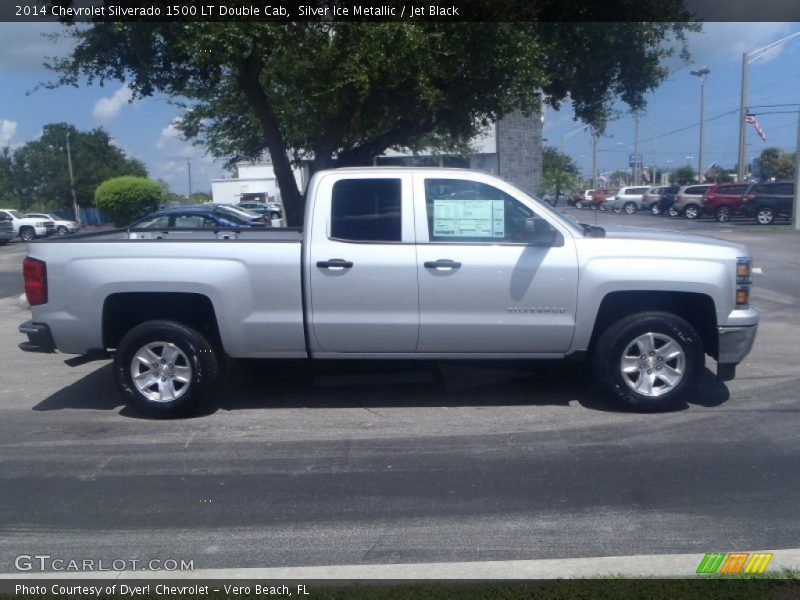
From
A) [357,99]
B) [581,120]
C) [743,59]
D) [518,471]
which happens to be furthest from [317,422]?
[743,59]

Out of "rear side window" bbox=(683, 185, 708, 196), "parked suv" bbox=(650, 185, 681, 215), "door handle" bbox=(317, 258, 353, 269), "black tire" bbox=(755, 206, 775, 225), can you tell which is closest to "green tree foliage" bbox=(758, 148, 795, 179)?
"parked suv" bbox=(650, 185, 681, 215)

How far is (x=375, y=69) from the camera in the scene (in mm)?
10602

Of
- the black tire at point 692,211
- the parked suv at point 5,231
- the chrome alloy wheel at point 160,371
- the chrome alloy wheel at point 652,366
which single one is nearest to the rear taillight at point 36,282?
the chrome alloy wheel at point 160,371

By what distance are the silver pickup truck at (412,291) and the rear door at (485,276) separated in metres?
0.01

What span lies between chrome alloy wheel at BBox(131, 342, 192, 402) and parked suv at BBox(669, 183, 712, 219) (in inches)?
1417

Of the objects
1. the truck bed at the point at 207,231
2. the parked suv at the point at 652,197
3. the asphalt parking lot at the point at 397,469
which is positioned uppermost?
the truck bed at the point at 207,231

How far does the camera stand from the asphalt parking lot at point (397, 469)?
482 centimetres

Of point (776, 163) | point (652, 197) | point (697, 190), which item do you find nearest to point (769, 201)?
point (697, 190)

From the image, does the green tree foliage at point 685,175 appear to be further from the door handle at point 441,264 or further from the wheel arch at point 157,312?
the wheel arch at point 157,312

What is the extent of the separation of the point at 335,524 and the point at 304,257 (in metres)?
2.60

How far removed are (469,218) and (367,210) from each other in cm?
87

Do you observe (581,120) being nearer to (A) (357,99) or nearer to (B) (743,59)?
(A) (357,99)

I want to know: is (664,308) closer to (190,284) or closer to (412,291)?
(412,291)

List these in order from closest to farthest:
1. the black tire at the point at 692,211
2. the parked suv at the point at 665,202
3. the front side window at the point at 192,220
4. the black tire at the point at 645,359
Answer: the black tire at the point at 645,359 → the front side window at the point at 192,220 → the black tire at the point at 692,211 → the parked suv at the point at 665,202
